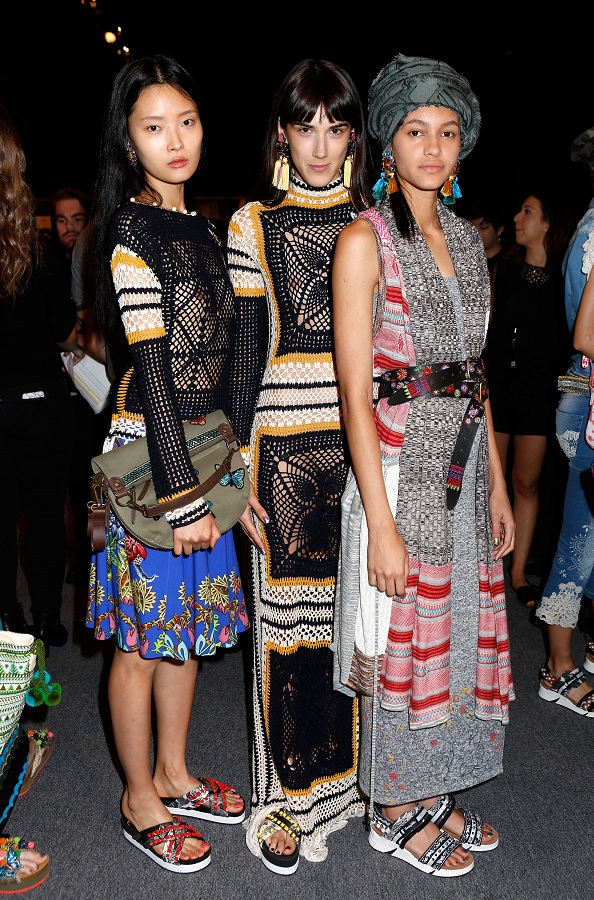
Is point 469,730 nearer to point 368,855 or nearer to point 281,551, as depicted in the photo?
point 368,855

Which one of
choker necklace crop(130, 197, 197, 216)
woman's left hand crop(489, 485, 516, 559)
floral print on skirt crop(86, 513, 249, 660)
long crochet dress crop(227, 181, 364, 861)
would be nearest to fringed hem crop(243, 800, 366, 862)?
long crochet dress crop(227, 181, 364, 861)

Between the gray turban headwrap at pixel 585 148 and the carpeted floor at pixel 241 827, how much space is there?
173 centimetres

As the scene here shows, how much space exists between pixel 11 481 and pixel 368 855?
1.65 meters

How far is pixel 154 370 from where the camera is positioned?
5.13 ft

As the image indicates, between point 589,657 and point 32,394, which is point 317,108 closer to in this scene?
point 32,394

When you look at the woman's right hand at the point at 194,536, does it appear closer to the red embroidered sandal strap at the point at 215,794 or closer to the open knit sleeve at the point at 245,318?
the open knit sleeve at the point at 245,318

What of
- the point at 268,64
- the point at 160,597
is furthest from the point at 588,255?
the point at 268,64

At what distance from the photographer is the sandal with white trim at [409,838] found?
1.83 metres

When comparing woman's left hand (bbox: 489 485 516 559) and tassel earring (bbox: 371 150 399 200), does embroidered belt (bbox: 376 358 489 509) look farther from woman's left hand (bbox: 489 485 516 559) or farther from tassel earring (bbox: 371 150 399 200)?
tassel earring (bbox: 371 150 399 200)

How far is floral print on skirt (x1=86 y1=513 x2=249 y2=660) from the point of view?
172 cm

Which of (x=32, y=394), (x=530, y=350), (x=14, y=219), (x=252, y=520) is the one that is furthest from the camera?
(x=530, y=350)

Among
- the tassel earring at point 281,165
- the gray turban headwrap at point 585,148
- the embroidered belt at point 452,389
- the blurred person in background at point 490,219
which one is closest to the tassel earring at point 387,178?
the tassel earring at point 281,165

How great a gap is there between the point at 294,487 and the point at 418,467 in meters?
0.32

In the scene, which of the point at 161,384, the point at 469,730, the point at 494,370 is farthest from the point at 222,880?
the point at 494,370
